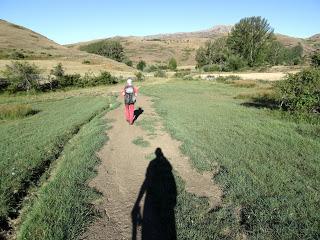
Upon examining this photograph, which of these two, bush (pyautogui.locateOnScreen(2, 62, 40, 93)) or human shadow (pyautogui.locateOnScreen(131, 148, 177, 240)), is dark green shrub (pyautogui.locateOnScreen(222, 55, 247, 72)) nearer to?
bush (pyautogui.locateOnScreen(2, 62, 40, 93))

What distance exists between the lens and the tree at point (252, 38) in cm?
8775

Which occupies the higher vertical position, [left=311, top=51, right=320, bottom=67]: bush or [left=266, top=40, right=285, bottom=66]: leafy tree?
[left=311, top=51, right=320, bottom=67]: bush

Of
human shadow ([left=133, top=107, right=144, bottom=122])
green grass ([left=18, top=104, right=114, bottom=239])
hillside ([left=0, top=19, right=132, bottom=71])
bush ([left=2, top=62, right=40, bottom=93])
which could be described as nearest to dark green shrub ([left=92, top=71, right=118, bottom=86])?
bush ([left=2, top=62, right=40, bottom=93])

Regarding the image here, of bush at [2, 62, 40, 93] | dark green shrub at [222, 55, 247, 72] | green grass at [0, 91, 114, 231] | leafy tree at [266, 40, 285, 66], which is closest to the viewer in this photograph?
green grass at [0, 91, 114, 231]

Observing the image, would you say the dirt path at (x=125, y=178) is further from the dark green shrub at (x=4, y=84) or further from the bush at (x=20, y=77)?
the dark green shrub at (x=4, y=84)

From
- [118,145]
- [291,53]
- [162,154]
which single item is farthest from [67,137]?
[291,53]

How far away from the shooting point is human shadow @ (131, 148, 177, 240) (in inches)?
221

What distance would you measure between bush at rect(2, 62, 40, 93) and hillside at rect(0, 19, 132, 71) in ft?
134

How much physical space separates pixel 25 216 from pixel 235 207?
4.24m

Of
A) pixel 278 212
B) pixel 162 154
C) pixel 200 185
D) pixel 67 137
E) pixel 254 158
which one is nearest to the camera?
pixel 278 212

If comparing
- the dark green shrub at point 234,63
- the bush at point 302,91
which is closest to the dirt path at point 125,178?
the bush at point 302,91

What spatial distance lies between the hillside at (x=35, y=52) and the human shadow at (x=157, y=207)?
246 ft

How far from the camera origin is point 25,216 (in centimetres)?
638

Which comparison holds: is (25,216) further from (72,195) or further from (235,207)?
(235,207)
